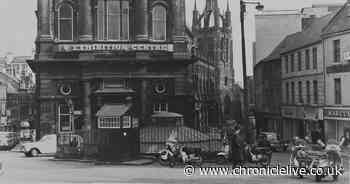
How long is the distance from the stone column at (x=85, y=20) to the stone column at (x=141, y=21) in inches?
126

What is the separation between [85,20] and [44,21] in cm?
283

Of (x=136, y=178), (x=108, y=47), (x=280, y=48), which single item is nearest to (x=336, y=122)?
(x=136, y=178)

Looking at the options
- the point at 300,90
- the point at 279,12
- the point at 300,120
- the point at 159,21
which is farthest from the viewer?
the point at 279,12

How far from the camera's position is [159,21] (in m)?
36.7

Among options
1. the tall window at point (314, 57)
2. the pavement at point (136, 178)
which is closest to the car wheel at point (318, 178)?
the pavement at point (136, 178)

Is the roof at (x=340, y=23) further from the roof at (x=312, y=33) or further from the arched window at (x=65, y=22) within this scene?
the arched window at (x=65, y=22)

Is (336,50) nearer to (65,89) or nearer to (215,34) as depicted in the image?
(65,89)

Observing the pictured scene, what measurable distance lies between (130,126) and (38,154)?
924cm

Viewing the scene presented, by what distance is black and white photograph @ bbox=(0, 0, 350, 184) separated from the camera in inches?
724

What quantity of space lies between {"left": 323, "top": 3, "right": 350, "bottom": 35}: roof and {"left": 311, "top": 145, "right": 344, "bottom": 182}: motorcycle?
9.60 metres

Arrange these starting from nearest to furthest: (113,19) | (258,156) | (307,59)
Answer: (258,156) < (307,59) < (113,19)

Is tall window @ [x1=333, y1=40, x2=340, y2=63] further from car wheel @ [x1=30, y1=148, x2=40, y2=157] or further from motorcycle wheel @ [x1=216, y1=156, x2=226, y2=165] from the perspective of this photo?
car wheel @ [x1=30, y1=148, x2=40, y2=157]

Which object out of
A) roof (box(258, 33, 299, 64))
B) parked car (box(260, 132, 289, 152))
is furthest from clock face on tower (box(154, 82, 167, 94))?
roof (box(258, 33, 299, 64))

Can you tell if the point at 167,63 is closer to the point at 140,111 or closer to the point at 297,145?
the point at 140,111
